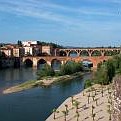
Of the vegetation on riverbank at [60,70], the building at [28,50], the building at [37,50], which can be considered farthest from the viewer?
the building at [37,50]

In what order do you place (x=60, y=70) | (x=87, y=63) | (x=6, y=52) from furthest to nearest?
(x=6, y=52), (x=87, y=63), (x=60, y=70)

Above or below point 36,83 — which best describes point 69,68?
above

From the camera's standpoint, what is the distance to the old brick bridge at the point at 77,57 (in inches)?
3821

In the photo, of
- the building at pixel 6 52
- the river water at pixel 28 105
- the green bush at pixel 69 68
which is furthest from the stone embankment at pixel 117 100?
the building at pixel 6 52

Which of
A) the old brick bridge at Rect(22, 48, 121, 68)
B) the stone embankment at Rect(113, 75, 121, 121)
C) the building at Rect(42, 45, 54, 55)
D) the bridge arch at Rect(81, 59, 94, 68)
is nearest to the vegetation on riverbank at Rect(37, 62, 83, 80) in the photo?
the old brick bridge at Rect(22, 48, 121, 68)

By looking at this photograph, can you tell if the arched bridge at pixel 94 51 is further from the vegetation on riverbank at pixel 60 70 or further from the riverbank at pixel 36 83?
the riverbank at pixel 36 83

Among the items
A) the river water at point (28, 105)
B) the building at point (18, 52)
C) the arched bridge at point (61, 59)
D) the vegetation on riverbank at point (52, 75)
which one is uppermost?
the building at point (18, 52)

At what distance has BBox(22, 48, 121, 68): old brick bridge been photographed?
318 ft

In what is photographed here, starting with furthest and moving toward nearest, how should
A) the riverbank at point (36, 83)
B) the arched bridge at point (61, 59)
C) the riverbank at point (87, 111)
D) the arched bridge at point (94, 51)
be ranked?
the arched bridge at point (94, 51) → the arched bridge at point (61, 59) → the riverbank at point (36, 83) → the riverbank at point (87, 111)

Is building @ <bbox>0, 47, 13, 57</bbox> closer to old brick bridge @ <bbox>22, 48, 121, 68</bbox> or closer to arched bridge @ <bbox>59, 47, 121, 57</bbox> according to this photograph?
old brick bridge @ <bbox>22, 48, 121, 68</bbox>

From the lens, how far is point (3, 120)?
97.9ft

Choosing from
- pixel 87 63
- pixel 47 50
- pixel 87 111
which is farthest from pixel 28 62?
pixel 87 111

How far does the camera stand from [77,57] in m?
99.6

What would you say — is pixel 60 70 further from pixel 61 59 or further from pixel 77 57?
pixel 61 59
